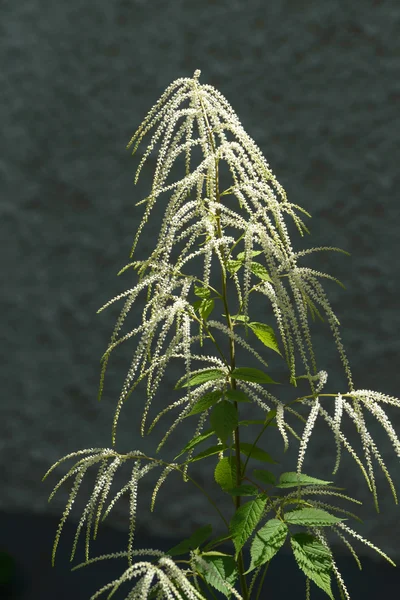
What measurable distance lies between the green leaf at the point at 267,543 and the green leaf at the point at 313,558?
27mm

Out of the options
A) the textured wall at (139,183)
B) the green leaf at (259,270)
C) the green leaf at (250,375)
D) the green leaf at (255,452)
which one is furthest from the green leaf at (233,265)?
the textured wall at (139,183)

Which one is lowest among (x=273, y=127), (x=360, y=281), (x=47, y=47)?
(x=360, y=281)

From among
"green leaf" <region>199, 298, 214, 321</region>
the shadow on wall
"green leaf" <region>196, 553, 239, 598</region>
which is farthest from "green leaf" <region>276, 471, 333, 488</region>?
the shadow on wall

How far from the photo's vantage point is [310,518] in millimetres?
1127

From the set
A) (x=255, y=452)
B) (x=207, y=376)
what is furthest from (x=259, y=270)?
(x=255, y=452)

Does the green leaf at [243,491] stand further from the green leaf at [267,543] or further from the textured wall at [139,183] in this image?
the textured wall at [139,183]

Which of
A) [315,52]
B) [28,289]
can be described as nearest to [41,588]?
[28,289]

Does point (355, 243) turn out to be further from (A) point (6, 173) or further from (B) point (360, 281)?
(A) point (6, 173)

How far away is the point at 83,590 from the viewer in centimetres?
256

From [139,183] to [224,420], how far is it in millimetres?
1578

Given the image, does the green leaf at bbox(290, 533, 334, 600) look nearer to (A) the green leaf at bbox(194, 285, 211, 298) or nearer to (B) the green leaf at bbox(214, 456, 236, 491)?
(B) the green leaf at bbox(214, 456, 236, 491)

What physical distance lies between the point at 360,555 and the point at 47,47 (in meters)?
1.75

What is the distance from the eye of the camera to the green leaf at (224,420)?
1.14 m

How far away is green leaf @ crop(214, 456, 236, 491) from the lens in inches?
47.7
